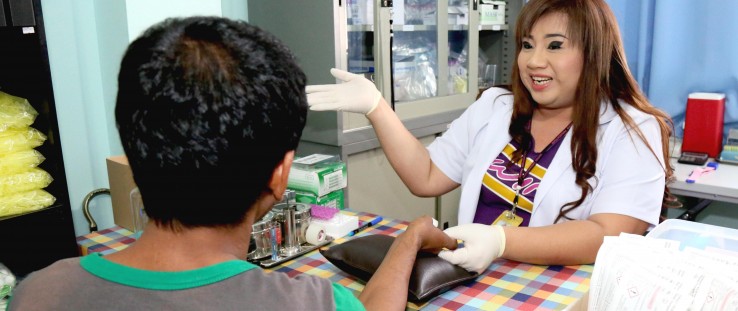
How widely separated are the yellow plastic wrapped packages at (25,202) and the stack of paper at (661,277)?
1190 mm

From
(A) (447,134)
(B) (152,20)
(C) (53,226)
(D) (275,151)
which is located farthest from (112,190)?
(D) (275,151)

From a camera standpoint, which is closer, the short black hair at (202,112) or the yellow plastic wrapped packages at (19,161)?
the short black hair at (202,112)

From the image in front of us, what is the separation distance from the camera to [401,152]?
166 cm

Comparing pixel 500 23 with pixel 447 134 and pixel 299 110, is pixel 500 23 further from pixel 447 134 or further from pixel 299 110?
pixel 299 110

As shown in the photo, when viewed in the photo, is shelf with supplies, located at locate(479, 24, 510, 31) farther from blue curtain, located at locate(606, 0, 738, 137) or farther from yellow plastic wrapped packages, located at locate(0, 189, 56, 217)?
yellow plastic wrapped packages, located at locate(0, 189, 56, 217)

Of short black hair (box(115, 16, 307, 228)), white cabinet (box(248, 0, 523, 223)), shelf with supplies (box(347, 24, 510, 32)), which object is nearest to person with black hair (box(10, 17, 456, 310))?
short black hair (box(115, 16, 307, 228))

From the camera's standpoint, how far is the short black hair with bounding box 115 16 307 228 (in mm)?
569

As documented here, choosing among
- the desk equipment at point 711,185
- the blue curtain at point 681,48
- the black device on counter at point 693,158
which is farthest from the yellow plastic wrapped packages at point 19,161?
the blue curtain at point 681,48

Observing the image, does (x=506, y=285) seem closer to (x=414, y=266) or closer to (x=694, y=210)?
(x=414, y=266)

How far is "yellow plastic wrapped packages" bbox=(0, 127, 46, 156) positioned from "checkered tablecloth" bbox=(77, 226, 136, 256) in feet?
0.84

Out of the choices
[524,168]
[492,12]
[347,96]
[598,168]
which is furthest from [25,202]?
[492,12]

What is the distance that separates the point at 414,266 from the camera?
1051mm

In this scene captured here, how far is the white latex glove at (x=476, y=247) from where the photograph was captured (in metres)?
1.10

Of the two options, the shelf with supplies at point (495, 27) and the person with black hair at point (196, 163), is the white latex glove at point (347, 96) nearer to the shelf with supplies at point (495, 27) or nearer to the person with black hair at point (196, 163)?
the person with black hair at point (196, 163)
